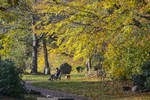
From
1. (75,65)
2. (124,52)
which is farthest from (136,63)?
(75,65)

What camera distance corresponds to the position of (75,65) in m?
37.6

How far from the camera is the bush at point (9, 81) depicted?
9359mm

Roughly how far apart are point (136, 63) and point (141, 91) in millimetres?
2271

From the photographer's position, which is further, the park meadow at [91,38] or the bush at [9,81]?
the park meadow at [91,38]

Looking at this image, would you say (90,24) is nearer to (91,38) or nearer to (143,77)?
(91,38)

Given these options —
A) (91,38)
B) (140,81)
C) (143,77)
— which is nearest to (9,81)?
(91,38)

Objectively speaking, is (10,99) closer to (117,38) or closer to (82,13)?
(82,13)

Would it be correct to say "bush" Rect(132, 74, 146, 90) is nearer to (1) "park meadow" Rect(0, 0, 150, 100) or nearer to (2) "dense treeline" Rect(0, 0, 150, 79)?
(1) "park meadow" Rect(0, 0, 150, 100)

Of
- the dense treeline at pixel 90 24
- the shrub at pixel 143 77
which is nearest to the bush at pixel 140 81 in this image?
the shrub at pixel 143 77

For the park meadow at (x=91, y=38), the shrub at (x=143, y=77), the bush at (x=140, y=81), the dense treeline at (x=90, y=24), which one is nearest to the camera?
the park meadow at (x=91, y=38)

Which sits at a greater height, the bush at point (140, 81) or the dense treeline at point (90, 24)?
the dense treeline at point (90, 24)

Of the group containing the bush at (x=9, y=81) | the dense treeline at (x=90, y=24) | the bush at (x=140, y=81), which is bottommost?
the bush at (x=140, y=81)

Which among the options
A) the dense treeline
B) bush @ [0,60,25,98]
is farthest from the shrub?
bush @ [0,60,25,98]

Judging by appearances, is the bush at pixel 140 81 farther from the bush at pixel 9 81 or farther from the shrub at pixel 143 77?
the bush at pixel 9 81
